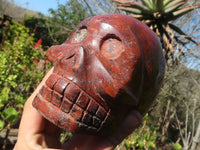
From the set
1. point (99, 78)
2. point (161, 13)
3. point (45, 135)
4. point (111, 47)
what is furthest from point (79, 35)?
point (161, 13)

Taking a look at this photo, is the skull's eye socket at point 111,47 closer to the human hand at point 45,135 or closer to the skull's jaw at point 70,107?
the skull's jaw at point 70,107

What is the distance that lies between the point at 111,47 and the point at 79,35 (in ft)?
1.03

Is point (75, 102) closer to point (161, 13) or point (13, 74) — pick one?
point (13, 74)

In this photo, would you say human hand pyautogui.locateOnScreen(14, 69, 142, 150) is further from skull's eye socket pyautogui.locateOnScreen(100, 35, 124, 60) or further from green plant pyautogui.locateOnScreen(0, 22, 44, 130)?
green plant pyautogui.locateOnScreen(0, 22, 44, 130)

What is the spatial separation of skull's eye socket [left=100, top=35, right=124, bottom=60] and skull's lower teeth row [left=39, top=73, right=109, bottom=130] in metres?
0.31

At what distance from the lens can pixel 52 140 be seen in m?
1.53

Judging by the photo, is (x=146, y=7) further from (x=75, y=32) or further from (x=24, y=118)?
(x=24, y=118)

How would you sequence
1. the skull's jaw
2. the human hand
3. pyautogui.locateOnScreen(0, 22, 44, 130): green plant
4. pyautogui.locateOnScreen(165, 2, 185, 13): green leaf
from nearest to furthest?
the skull's jaw, the human hand, pyautogui.locateOnScreen(0, 22, 44, 130): green plant, pyautogui.locateOnScreen(165, 2, 185, 13): green leaf

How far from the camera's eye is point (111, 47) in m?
1.25

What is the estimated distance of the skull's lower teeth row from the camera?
1161mm

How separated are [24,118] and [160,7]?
2.76 meters

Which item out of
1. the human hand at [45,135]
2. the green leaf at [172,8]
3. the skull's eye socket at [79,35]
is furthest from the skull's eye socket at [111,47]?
the green leaf at [172,8]

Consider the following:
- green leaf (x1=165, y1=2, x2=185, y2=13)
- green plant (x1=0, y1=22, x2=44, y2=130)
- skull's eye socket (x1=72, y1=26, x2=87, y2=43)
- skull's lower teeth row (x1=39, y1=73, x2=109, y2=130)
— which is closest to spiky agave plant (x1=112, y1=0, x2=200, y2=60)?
green leaf (x1=165, y1=2, x2=185, y2=13)

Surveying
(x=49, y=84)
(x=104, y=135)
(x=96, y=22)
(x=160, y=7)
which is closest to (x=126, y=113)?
(x=104, y=135)
